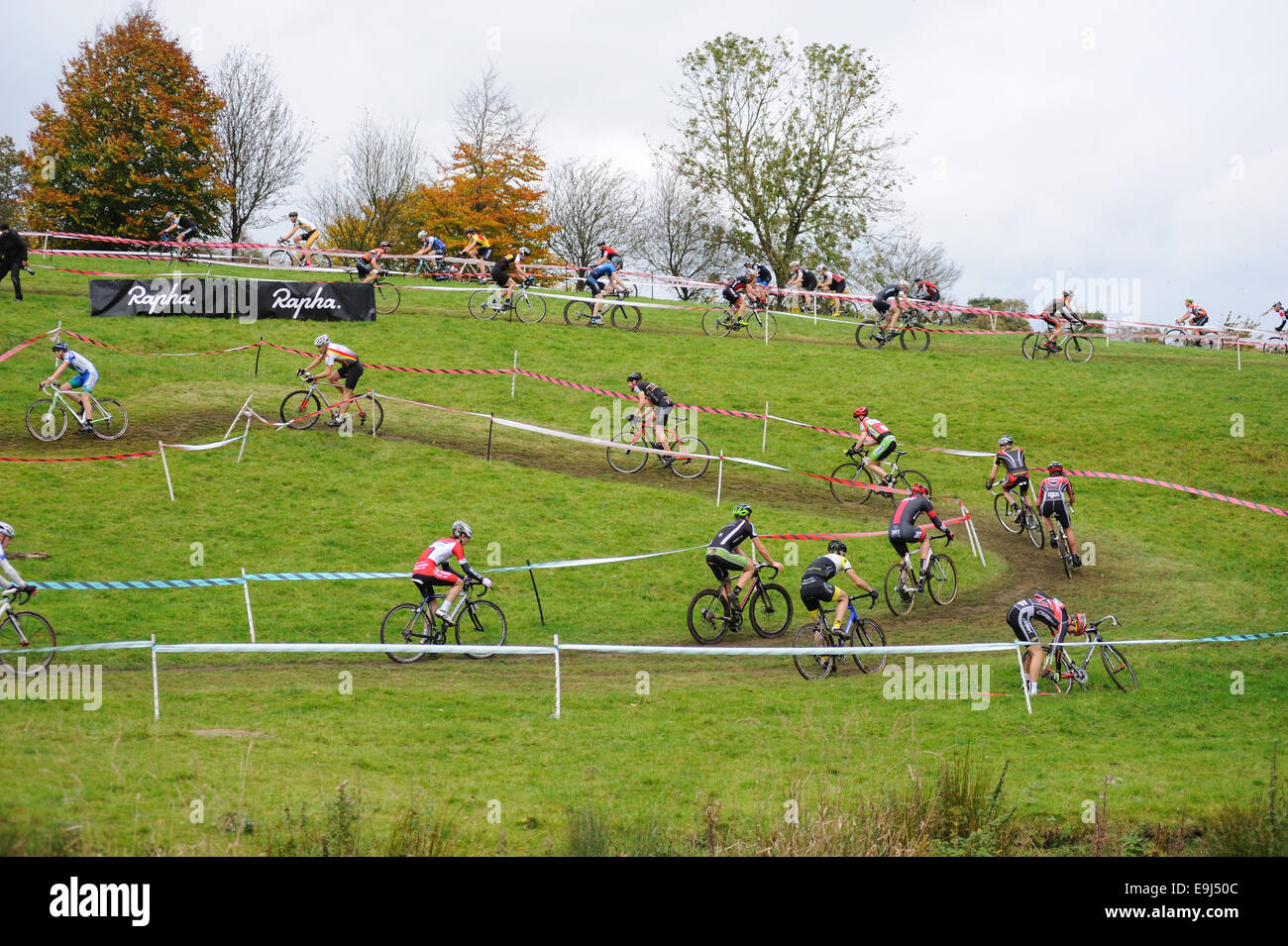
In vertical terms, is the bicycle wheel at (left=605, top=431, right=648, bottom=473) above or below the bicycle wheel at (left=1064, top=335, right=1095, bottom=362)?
below

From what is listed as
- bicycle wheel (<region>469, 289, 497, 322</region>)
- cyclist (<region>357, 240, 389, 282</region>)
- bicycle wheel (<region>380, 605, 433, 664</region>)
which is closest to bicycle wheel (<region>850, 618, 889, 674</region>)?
bicycle wheel (<region>380, 605, 433, 664</region>)

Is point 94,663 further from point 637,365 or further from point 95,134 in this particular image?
point 95,134

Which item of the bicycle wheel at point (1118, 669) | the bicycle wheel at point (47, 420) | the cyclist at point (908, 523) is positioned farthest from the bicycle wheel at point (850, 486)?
the bicycle wheel at point (47, 420)

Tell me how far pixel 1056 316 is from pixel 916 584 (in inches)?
823

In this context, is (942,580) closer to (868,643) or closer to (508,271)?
(868,643)

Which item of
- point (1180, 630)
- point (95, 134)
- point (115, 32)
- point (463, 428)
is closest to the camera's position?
point (1180, 630)

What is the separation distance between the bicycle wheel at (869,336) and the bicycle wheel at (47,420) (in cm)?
2451

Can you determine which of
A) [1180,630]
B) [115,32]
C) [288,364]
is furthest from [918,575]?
[115,32]

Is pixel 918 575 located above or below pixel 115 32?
below

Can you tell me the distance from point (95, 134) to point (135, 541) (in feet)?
121

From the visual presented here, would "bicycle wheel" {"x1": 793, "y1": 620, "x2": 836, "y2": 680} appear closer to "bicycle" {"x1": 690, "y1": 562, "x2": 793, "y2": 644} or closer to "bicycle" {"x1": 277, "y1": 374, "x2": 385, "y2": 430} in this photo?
"bicycle" {"x1": 690, "y1": 562, "x2": 793, "y2": 644}

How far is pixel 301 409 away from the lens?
969 inches

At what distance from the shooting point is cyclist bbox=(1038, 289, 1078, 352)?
3550 cm

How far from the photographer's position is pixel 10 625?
44.9 feet
